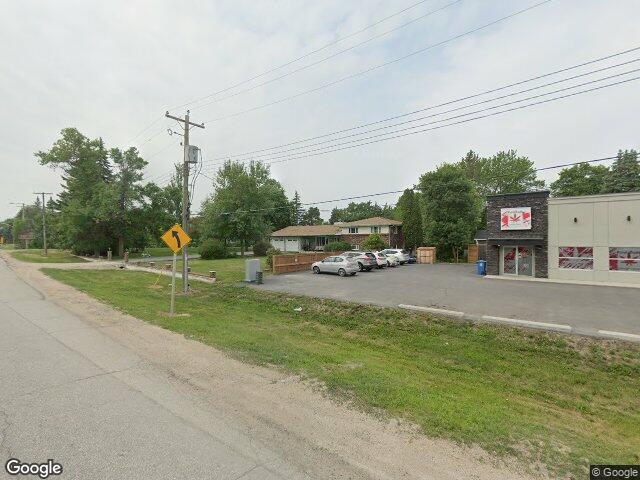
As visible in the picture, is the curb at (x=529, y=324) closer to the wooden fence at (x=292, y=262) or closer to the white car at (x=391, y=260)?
the wooden fence at (x=292, y=262)

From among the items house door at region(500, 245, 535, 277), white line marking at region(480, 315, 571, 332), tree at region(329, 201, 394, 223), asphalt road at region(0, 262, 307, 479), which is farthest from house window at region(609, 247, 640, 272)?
tree at region(329, 201, 394, 223)

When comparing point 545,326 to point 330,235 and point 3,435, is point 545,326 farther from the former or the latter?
point 330,235

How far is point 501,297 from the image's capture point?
49.1 feet

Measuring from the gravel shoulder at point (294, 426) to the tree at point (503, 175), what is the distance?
194ft

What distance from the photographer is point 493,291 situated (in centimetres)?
1669

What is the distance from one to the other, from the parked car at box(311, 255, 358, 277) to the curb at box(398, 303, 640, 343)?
10.1m

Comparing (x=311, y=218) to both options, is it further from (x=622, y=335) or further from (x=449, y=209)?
(x=622, y=335)

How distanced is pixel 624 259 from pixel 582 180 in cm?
4336

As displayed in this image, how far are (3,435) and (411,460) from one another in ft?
15.0

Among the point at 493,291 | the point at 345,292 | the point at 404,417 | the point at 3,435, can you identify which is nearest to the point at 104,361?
the point at 3,435

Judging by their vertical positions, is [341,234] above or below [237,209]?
below

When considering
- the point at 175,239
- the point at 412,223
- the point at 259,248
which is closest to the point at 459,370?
the point at 175,239

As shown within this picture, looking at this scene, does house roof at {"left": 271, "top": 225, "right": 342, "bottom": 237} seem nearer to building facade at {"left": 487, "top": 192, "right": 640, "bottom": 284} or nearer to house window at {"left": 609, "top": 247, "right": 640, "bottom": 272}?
building facade at {"left": 487, "top": 192, "right": 640, "bottom": 284}

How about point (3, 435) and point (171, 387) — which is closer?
point (3, 435)
